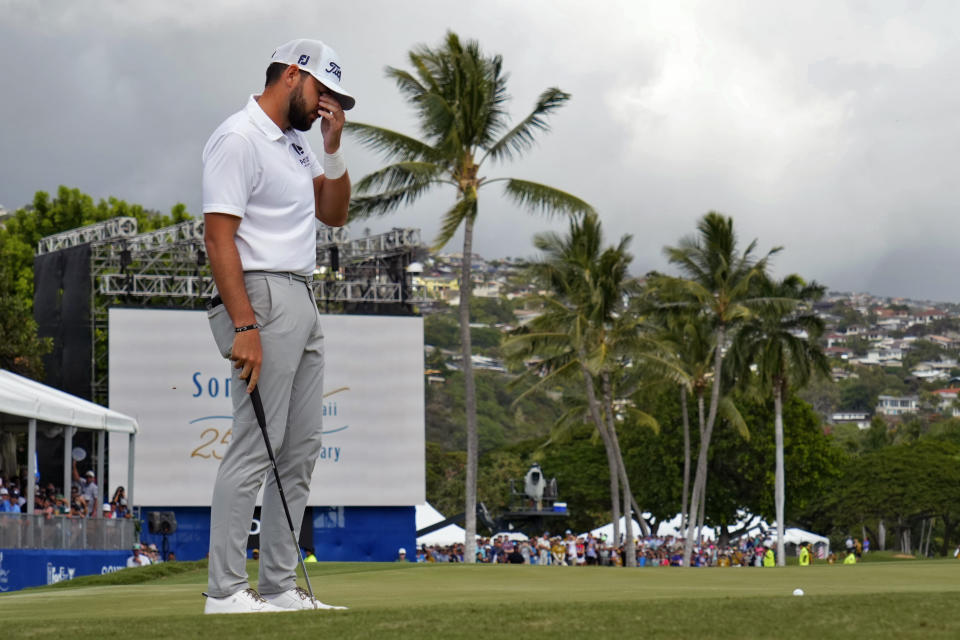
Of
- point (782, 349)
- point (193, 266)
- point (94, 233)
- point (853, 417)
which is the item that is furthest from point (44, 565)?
point (853, 417)

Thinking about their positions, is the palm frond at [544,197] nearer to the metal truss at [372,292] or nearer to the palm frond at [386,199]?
the palm frond at [386,199]

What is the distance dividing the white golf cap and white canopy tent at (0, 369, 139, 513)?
17.2 metres

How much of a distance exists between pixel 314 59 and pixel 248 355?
1173 millimetres

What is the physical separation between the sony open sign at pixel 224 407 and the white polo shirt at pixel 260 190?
38.9m

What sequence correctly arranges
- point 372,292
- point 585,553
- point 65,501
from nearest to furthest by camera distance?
point 65,501 → point 585,553 → point 372,292

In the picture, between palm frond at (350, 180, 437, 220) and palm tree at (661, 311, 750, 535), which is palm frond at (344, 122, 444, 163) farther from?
palm tree at (661, 311, 750, 535)

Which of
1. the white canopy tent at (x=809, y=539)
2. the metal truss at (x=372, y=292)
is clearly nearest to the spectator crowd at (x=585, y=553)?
the white canopy tent at (x=809, y=539)

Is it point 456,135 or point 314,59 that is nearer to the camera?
point 314,59

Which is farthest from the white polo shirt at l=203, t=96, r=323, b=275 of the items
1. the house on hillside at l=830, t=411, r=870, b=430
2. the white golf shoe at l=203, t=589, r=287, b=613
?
the house on hillside at l=830, t=411, r=870, b=430

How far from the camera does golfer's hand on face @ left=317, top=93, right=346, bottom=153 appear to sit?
16.0ft

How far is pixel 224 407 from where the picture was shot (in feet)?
147

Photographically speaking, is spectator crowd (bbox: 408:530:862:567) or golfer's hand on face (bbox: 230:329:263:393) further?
spectator crowd (bbox: 408:530:862:567)

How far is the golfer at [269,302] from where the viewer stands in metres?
4.57

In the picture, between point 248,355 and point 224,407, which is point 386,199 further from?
point 248,355
